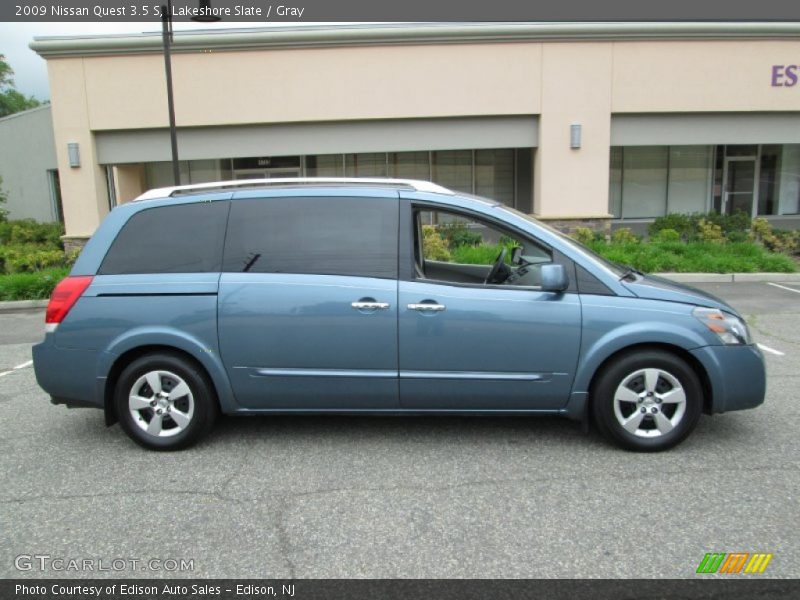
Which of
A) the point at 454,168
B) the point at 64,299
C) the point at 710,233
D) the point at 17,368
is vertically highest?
the point at 454,168

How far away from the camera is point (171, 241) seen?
456 centimetres

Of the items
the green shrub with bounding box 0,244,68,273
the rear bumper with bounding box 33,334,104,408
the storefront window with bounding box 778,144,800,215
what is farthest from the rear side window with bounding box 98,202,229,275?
the storefront window with bounding box 778,144,800,215

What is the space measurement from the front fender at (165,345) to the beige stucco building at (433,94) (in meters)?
11.5

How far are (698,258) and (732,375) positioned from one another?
9.72 meters

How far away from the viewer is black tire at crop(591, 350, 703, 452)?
4250mm

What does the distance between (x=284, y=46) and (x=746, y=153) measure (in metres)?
13.9

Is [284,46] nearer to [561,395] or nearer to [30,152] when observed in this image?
[30,152]

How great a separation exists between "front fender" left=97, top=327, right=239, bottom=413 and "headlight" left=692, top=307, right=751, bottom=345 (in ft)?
10.7

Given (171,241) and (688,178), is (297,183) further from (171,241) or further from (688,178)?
(688,178)

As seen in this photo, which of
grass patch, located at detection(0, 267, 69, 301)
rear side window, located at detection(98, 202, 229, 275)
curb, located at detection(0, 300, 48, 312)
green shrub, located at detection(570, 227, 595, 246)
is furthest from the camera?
green shrub, located at detection(570, 227, 595, 246)

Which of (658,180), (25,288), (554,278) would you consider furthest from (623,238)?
(25,288)

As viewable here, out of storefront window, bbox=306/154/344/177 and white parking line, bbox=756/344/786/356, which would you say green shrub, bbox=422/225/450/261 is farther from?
white parking line, bbox=756/344/786/356

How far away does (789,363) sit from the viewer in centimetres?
670

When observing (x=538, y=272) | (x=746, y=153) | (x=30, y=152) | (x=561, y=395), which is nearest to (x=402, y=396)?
(x=561, y=395)
